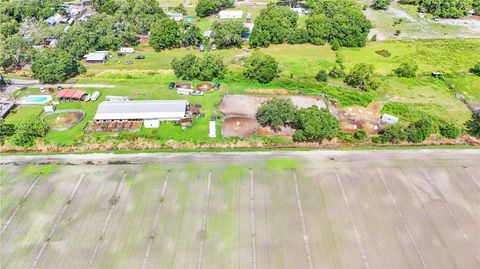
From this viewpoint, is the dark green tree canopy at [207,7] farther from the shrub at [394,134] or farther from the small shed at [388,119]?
the shrub at [394,134]

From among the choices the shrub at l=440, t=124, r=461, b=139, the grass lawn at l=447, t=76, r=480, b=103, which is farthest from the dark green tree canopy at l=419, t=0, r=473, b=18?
the shrub at l=440, t=124, r=461, b=139

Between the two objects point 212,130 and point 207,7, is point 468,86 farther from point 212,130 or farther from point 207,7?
point 207,7

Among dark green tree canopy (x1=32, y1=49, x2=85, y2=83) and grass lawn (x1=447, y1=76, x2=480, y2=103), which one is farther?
dark green tree canopy (x1=32, y1=49, x2=85, y2=83)

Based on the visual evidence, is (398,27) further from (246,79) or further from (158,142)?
(158,142)

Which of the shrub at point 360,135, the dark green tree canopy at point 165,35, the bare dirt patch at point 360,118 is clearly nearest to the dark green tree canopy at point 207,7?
the dark green tree canopy at point 165,35

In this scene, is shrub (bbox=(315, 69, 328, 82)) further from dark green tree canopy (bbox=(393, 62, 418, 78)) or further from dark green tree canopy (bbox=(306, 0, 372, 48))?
dark green tree canopy (bbox=(306, 0, 372, 48))
